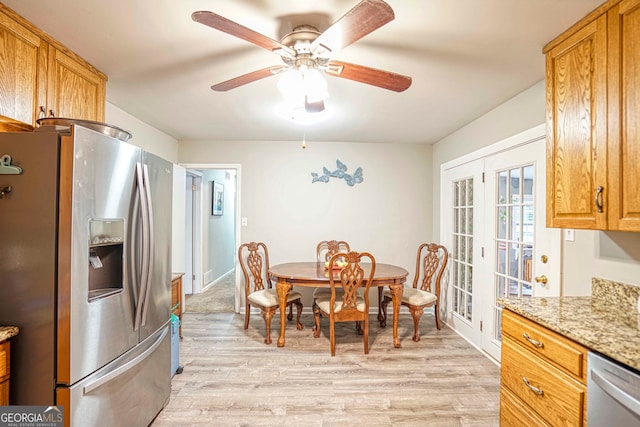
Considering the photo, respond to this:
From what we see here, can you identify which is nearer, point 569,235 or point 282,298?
point 569,235

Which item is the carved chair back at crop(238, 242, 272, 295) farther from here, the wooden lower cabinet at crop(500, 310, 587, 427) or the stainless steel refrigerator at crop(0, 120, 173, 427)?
the wooden lower cabinet at crop(500, 310, 587, 427)

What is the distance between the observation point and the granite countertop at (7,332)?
1317 mm

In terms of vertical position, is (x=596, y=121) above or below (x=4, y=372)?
above

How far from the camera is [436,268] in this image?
13.0 feet

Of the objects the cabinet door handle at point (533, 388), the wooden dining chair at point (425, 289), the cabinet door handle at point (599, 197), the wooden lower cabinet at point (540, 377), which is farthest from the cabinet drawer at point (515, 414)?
the wooden dining chair at point (425, 289)

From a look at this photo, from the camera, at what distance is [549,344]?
139 centimetres

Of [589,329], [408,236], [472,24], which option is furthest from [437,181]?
[589,329]

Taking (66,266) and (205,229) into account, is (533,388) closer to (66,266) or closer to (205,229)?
(66,266)

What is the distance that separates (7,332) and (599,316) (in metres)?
2.59

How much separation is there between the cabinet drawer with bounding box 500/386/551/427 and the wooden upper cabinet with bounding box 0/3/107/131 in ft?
9.04

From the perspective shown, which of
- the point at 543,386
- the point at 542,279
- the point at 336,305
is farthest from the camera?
the point at 336,305

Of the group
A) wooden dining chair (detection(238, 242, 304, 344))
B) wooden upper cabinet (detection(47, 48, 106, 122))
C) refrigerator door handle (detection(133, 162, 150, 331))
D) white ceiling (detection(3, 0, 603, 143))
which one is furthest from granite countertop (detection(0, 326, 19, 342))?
wooden dining chair (detection(238, 242, 304, 344))

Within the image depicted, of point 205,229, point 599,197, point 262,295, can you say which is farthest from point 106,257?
point 205,229

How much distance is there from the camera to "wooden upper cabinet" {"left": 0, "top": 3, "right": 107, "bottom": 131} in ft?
5.02
